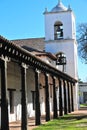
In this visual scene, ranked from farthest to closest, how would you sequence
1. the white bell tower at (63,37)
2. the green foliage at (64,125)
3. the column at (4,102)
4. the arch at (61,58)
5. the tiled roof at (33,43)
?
the tiled roof at (33,43) → the white bell tower at (63,37) → the arch at (61,58) → the green foliage at (64,125) → the column at (4,102)

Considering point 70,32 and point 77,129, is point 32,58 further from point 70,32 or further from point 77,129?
point 70,32

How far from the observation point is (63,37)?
1953 inches

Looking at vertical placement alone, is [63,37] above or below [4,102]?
above

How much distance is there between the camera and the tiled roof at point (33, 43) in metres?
51.2

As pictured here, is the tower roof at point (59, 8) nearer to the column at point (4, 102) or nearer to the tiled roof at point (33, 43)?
the tiled roof at point (33, 43)

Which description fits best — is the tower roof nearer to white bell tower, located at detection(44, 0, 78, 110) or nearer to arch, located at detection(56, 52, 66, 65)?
white bell tower, located at detection(44, 0, 78, 110)

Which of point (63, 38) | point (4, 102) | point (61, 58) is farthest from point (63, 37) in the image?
point (4, 102)

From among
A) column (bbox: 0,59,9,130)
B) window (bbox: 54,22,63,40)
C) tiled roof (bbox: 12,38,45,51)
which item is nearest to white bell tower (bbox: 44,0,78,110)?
window (bbox: 54,22,63,40)

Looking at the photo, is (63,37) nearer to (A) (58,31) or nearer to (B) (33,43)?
(A) (58,31)

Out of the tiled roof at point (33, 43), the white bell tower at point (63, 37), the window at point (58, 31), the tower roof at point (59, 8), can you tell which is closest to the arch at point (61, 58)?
the white bell tower at point (63, 37)

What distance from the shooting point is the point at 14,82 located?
27.4 m

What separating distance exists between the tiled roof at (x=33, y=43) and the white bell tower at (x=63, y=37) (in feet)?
5.85

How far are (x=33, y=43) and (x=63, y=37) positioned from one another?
4276 mm

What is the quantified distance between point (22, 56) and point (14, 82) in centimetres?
833
